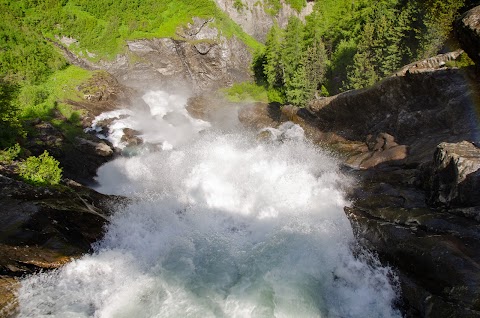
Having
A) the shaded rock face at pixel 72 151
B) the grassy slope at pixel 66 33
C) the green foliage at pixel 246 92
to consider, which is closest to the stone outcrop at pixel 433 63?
the green foliage at pixel 246 92

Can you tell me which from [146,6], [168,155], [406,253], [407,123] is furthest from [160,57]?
[406,253]

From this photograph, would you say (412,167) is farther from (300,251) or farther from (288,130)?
(288,130)

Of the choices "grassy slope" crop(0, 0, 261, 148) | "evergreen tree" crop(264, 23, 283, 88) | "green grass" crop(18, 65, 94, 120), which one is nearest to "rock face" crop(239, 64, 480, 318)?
"evergreen tree" crop(264, 23, 283, 88)

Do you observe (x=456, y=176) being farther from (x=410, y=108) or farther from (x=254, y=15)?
(x=254, y=15)

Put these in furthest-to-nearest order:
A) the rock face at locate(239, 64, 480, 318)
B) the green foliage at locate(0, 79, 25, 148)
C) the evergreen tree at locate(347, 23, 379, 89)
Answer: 1. the evergreen tree at locate(347, 23, 379, 89)
2. the green foliage at locate(0, 79, 25, 148)
3. the rock face at locate(239, 64, 480, 318)

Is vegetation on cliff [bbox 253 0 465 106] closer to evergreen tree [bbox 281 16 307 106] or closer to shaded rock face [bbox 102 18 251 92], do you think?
evergreen tree [bbox 281 16 307 106]

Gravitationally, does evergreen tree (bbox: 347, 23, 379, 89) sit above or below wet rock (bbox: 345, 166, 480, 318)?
above
